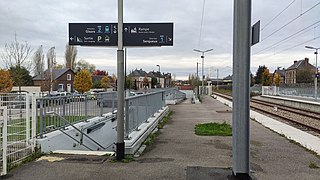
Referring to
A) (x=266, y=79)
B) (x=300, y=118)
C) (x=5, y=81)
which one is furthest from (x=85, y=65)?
(x=300, y=118)

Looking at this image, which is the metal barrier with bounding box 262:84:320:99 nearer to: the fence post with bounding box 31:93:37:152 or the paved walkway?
the paved walkway

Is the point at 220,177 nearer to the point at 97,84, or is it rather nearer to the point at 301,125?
the point at 301,125

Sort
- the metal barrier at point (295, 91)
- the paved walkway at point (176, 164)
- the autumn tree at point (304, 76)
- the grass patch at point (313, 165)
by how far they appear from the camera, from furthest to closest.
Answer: the autumn tree at point (304, 76), the metal barrier at point (295, 91), the grass patch at point (313, 165), the paved walkway at point (176, 164)

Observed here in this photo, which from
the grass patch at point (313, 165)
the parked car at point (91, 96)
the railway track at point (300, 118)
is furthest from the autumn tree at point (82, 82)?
the grass patch at point (313, 165)

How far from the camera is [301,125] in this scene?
51.7ft

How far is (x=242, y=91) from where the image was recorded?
5398mm

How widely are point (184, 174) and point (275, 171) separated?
1923 mm

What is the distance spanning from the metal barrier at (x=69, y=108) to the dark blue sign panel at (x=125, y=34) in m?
2.10

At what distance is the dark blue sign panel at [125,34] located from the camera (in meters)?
11.3

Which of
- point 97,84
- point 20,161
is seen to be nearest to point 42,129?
point 20,161

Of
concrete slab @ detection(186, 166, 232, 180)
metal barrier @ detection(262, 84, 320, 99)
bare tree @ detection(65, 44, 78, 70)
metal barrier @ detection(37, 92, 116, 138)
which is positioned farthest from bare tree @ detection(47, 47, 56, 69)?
concrete slab @ detection(186, 166, 232, 180)

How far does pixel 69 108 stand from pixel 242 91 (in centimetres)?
682

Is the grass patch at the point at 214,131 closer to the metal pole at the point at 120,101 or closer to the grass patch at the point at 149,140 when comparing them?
the grass patch at the point at 149,140

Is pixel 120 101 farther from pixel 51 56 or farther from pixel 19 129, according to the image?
pixel 51 56
